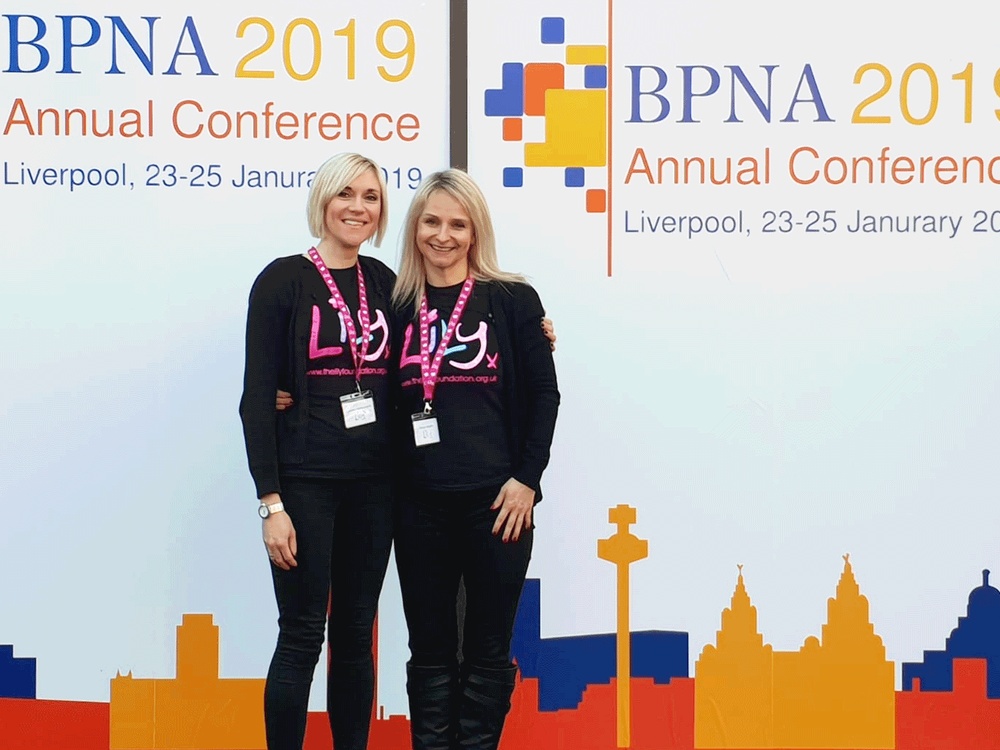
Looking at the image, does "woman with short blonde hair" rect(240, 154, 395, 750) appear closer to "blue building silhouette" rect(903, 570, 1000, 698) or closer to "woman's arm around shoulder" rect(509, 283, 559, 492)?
"woman's arm around shoulder" rect(509, 283, 559, 492)

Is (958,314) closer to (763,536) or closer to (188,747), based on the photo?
(763,536)

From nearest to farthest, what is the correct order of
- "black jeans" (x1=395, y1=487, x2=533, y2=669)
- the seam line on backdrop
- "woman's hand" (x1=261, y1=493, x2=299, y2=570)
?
1. "woman's hand" (x1=261, y1=493, x2=299, y2=570)
2. "black jeans" (x1=395, y1=487, x2=533, y2=669)
3. the seam line on backdrop

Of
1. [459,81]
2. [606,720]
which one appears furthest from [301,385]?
[606,720]

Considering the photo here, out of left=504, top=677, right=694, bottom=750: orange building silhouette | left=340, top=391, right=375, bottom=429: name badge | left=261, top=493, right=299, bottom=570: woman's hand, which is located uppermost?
left=340, top=391, right=375, bottom=429: name badge

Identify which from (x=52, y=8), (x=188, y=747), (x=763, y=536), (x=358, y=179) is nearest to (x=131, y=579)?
(x=188, y=747)

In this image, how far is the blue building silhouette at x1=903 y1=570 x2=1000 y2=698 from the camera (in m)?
2.92

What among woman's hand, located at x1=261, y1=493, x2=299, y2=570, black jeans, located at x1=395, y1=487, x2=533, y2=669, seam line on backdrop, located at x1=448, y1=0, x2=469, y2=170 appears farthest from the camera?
seam line on backdrop, located at x1=448, y1=0, x2=469, y2=170

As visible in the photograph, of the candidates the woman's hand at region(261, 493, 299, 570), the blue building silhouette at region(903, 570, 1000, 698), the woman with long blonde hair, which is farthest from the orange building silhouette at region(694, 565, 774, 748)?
the woman's hand at region(261, 493, 299, 570)

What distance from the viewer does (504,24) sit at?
9.33ft

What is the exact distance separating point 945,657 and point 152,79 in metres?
2.61

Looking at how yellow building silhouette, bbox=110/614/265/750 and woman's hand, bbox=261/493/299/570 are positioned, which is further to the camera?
yellow building silhouette, bbox=110/614/265/750

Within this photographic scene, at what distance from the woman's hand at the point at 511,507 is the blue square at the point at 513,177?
2.90 ft

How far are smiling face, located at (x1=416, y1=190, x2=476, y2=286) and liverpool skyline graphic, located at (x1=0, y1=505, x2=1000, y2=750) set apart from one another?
92 centimetres

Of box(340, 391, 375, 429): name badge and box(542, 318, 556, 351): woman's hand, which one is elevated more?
box(542, 318, 556, 351): woman's hand
